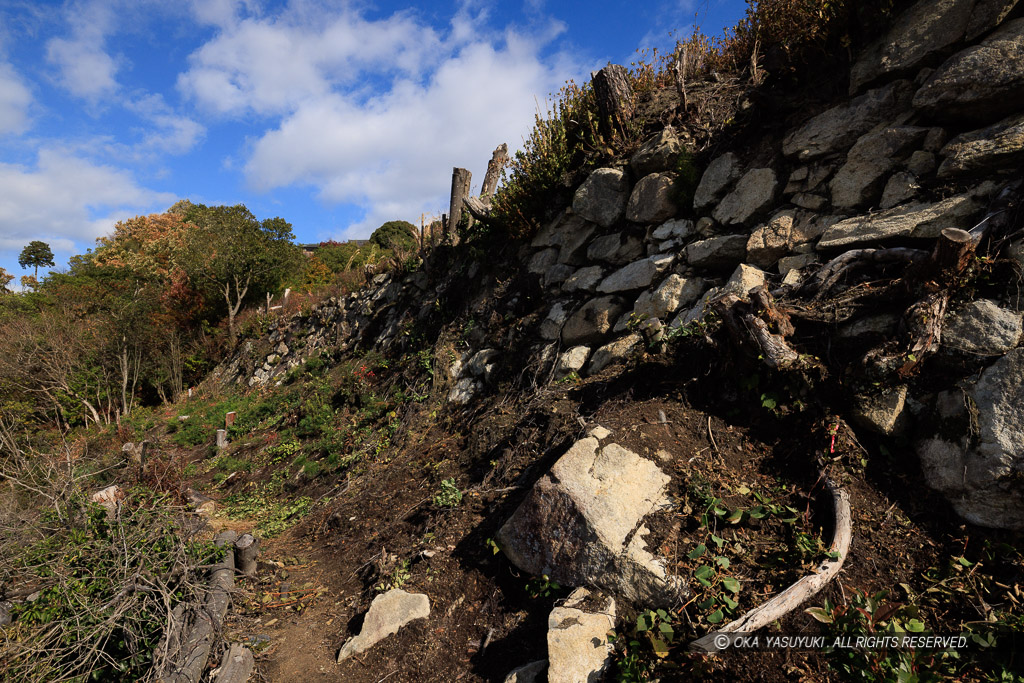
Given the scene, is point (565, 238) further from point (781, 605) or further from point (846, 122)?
point (781, 605)

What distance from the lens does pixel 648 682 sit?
2.43 metres

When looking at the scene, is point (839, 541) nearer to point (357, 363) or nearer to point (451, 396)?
point (451, 396)

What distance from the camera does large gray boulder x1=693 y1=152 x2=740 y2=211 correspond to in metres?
4.98

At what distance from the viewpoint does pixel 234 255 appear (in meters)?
16.2

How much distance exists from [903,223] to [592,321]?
2913 mm

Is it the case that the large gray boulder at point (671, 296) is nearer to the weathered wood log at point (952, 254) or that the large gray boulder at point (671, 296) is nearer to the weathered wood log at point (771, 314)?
the weathered wood log at point (771, 314)

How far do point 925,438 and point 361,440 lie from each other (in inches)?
258

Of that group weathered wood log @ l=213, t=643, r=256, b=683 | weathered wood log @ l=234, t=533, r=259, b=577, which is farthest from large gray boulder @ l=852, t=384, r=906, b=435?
weathered wood log @ l=234, t=533, r=259, b=577

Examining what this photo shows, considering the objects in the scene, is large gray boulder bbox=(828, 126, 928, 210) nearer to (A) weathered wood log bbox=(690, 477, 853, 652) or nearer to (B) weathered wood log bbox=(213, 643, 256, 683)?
(A) weathered wood log bbox=(690, 477, 853, 652)

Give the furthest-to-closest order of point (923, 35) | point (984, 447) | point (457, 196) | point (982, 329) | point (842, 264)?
1. point (457, 196)
2. point (923, 35)
3. point (842, 264)
4. point (982, 329)
5. point (984, 447)

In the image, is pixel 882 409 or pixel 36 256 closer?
pixel 882 409

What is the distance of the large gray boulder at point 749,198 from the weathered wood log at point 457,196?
595 centimetres

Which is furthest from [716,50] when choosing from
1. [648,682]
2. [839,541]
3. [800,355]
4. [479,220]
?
[648,682]

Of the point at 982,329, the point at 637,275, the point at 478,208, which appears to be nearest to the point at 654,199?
the point at 637,275
